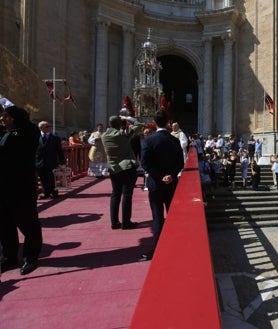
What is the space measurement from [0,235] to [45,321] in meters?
1.69

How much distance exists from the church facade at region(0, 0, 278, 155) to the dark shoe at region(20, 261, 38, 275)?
791 inches

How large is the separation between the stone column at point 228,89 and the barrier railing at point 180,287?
2738cm

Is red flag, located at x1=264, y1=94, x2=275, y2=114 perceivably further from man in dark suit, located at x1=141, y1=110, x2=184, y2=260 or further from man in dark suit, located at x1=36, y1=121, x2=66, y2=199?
man in dark suit, located at x1=141, y1=110, x2=184, y2=260

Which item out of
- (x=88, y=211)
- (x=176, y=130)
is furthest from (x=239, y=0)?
(x=88, y=211)

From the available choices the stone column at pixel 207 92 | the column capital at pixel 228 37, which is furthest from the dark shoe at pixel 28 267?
the column capital at pixel 228 37

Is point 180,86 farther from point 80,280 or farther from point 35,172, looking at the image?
point 80,280

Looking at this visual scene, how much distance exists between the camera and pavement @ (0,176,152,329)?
2.88 metres

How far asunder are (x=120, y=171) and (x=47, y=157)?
334 centimetres

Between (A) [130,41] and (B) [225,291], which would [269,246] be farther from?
(A) [130,41]

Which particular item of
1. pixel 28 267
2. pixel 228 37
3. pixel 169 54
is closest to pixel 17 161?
pixel 28 267

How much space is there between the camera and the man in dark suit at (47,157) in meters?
8.52

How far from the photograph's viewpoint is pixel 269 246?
1141cm

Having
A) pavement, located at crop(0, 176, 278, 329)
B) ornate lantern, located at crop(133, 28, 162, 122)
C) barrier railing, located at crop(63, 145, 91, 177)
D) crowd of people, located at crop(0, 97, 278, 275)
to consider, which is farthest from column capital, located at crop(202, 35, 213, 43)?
crowd of people, located at crop(0, 97, 278, 275)

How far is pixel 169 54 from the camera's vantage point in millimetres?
31375
